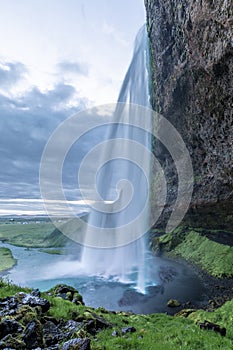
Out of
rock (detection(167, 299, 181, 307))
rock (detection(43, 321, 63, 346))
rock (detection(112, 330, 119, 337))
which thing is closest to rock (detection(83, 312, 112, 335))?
rock (detection(112, 330, 119, 337))

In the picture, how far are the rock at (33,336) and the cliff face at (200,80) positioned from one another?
25835mm

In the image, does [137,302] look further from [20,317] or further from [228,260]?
[228,260]

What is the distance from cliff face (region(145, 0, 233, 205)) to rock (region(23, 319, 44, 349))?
25.8 m

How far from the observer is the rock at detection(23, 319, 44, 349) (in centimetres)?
880

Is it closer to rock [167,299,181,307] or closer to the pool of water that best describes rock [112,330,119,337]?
the pool of water

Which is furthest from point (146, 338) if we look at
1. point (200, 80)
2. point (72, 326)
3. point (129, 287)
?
point (200, 80)

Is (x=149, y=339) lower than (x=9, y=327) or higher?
lower

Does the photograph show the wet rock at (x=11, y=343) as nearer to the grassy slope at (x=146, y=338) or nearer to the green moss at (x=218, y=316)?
the grassy slope at (x=146, y=338)

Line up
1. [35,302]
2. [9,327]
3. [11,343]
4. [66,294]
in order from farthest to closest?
[66,294] < [35,302] < [9,327] < [11,343]

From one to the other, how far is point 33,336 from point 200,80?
3141 cm

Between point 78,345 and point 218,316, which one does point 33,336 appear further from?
point 218,316

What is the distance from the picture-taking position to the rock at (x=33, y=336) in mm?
8805

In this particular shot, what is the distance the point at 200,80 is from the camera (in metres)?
31.6

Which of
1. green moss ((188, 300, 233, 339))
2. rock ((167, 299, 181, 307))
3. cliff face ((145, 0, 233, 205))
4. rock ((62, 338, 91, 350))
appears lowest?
rock ((167, 299, 181, 307))
